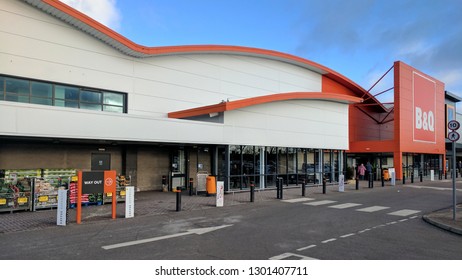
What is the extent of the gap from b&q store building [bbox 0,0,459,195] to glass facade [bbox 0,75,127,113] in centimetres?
5

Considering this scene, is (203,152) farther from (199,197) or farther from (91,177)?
(91,177)

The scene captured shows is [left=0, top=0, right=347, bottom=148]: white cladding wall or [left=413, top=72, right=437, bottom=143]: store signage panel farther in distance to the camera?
[left=413, top=72, right=437, bottom=143]: store signage panel

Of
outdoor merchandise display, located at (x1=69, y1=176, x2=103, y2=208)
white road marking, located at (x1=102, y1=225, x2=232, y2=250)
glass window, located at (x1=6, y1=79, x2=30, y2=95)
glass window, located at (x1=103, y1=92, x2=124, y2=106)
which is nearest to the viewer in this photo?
white road marking, located at (x1=102, y1=225, x2=232, y2=250)

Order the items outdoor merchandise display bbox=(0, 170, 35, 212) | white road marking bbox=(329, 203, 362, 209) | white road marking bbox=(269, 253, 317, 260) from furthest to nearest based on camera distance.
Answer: white road marking bbox=(329, 203, 362, 209) → outdoor merchandise display bbox=(0, 170, 35, 212) → white road marking bbox=(269, 253, 317, 260)

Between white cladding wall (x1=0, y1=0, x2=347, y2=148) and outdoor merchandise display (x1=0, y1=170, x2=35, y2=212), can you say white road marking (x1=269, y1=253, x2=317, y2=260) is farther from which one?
outdoor merchandise display (x1=0, y1=170, x2=35, y2=212)

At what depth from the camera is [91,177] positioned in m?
→ 11.4

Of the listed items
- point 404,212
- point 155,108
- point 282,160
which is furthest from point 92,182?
point 282,160

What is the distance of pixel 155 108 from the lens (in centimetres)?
1961

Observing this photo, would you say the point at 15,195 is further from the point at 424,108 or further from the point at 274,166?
the point at 424,108

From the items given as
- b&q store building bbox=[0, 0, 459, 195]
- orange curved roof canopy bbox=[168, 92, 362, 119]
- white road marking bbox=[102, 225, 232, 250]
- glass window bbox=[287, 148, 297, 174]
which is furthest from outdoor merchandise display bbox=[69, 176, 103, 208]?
glass window bbox=[287, 148, 297, 174]

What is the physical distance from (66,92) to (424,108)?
33.5m

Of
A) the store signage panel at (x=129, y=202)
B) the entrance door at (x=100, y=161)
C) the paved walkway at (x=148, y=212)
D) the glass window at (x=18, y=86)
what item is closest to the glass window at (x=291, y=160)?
the paved walkway at (x=148, y=212)

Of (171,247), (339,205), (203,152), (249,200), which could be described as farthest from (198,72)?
(171,247)

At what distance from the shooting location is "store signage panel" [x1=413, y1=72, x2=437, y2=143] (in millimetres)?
34341
